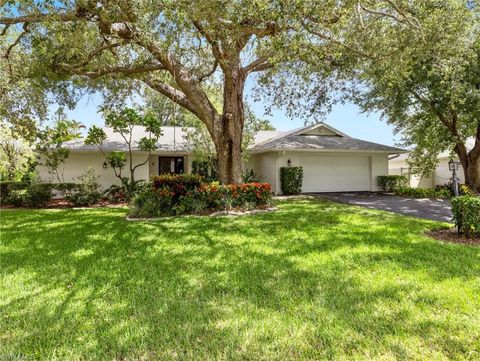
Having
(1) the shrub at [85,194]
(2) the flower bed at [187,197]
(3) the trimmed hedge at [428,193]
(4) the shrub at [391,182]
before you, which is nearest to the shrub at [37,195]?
(1) the shrub at [85,194]

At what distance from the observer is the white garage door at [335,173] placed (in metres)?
18.0

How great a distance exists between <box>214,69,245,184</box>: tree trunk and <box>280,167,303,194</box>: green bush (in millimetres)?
5609

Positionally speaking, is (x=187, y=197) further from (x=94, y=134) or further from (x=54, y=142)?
(x=54, y=142)

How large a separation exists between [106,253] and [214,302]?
3062 mm

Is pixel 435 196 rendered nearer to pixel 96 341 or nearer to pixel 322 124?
pixel 322 124

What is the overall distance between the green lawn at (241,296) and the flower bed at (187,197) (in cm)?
292

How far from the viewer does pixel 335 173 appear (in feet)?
60.9

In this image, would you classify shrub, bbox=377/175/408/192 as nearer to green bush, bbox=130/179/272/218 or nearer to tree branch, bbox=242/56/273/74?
tree branch, bbox=242/56/273/74

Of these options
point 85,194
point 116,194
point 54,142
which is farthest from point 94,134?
point 116,194

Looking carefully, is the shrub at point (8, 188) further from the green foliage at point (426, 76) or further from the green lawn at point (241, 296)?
the green foliage at point (426, 76)

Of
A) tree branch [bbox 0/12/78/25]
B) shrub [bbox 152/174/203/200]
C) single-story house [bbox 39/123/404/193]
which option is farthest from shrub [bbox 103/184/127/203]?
tree branch [bbox 0/12/78/25]

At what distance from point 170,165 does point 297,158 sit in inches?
313

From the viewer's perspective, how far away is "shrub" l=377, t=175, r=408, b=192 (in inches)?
724

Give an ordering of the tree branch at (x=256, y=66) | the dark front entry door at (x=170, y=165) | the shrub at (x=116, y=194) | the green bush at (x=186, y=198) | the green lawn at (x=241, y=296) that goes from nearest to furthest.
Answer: the green lawn at (x=241, y=296), the green bush at (x=186, y=198), the tree branch at (x=256, y=66), the shrub at (x=116, y=194), the dark front entry door at (x=170, y=165)
